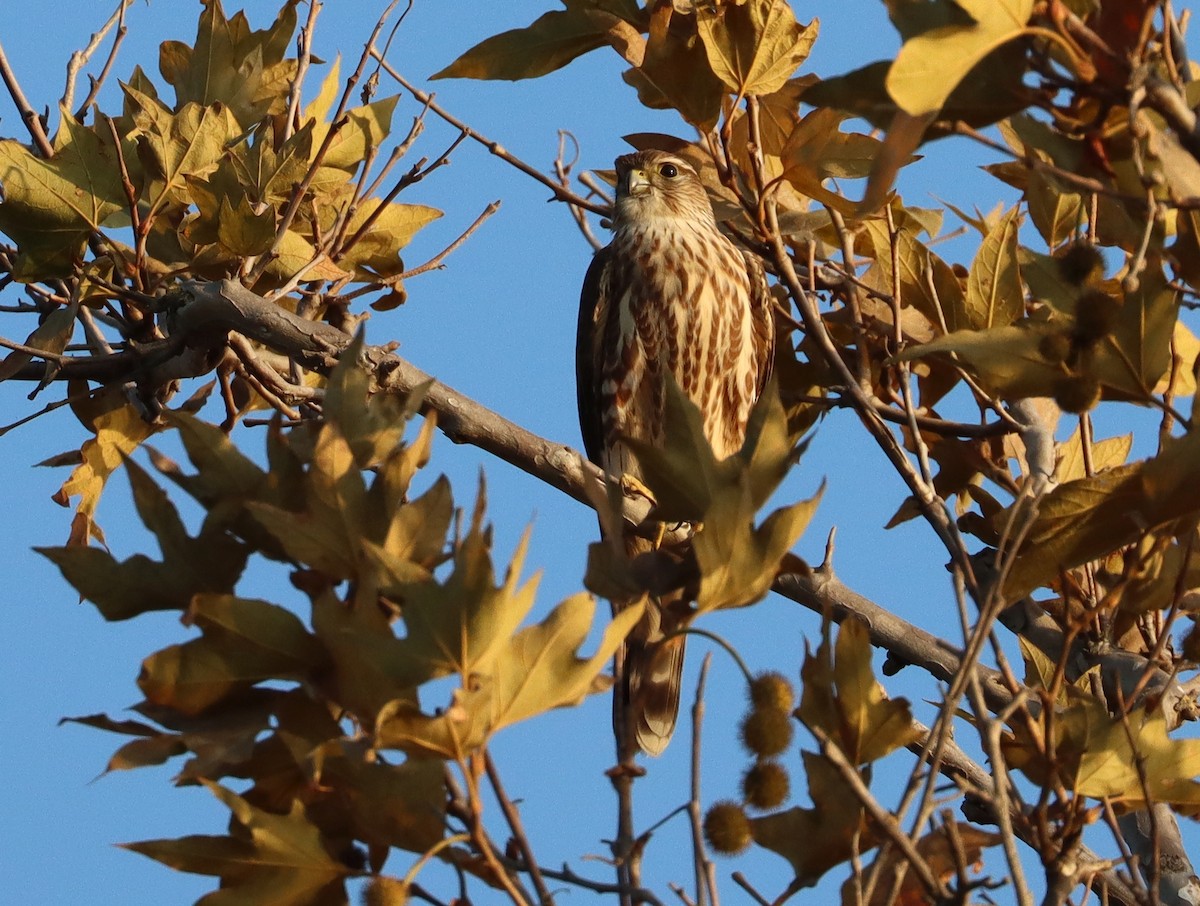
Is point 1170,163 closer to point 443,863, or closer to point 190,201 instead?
point 443,863

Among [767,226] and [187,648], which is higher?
[767,226]

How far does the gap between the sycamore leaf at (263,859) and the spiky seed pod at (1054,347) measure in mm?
1091

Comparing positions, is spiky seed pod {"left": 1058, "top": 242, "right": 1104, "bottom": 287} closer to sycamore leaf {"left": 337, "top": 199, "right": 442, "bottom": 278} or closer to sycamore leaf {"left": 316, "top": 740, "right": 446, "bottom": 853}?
sycamore leaf {"left": 316, "top": 740, "right": 446, "bottom": 853}

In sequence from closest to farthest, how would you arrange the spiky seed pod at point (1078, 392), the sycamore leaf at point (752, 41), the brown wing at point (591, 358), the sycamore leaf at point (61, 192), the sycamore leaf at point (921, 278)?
the spiky seed pod at point (1078, 392) → the sycamore leaf at point (752, 41) → the sycamore leaf at point (921, 278) → the sycamore leaf at point (61, 192) → the brown wing at point (591, 358)

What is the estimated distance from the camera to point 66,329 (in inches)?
132

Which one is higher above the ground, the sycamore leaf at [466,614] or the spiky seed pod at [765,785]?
the sycamore leaf at [466,614]

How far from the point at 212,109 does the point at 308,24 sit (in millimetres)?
518

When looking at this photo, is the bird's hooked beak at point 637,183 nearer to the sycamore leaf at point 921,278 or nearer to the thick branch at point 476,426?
the sycamore leaf at point 921,278

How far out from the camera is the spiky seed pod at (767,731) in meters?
1.80

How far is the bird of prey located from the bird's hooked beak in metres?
0.17

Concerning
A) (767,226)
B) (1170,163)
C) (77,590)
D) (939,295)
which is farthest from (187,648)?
(939,295)

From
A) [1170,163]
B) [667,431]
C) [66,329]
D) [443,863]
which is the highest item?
[66,329]

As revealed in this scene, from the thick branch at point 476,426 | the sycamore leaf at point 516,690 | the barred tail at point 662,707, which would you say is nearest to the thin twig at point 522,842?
the sycamore leaf at point 516,690

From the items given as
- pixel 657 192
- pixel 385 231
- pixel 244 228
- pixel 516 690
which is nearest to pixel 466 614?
pixel 516 690
